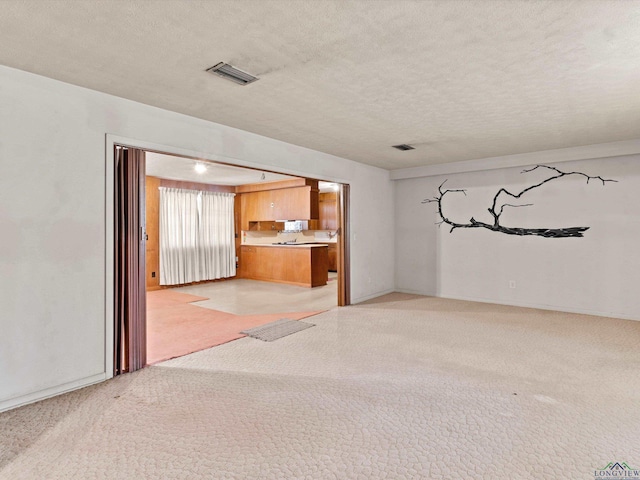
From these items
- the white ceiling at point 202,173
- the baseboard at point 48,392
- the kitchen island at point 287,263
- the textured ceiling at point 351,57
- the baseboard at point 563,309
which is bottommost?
the baseboard at point 48,392

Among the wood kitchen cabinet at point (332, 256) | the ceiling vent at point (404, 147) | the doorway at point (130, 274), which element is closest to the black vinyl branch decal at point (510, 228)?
the ceiling vent at point (404, 147)

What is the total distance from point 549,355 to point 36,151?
483 centimetres

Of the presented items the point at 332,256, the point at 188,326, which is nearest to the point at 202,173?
the point at 188,326

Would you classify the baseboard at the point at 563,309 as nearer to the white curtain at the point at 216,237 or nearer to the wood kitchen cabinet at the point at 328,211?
the wood kitchen cabinet at the point at 328,211

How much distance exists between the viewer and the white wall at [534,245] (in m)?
5.08

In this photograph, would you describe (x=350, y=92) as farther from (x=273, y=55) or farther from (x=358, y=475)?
(x=358, y=475)

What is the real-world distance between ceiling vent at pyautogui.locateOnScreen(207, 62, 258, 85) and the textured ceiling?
0.25 ft

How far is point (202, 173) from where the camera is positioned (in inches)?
281

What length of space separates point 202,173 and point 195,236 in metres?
1.93

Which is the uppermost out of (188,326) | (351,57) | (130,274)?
(351,57)

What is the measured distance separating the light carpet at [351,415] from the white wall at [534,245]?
1.41 m

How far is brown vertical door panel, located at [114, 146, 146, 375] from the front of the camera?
3.20m

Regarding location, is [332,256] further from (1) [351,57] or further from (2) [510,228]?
(1) [351,57]

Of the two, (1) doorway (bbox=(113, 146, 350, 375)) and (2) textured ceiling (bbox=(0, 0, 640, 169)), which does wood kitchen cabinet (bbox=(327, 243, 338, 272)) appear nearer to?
(2) textured ceiling (bbox=(0, 0, 640, 169))
